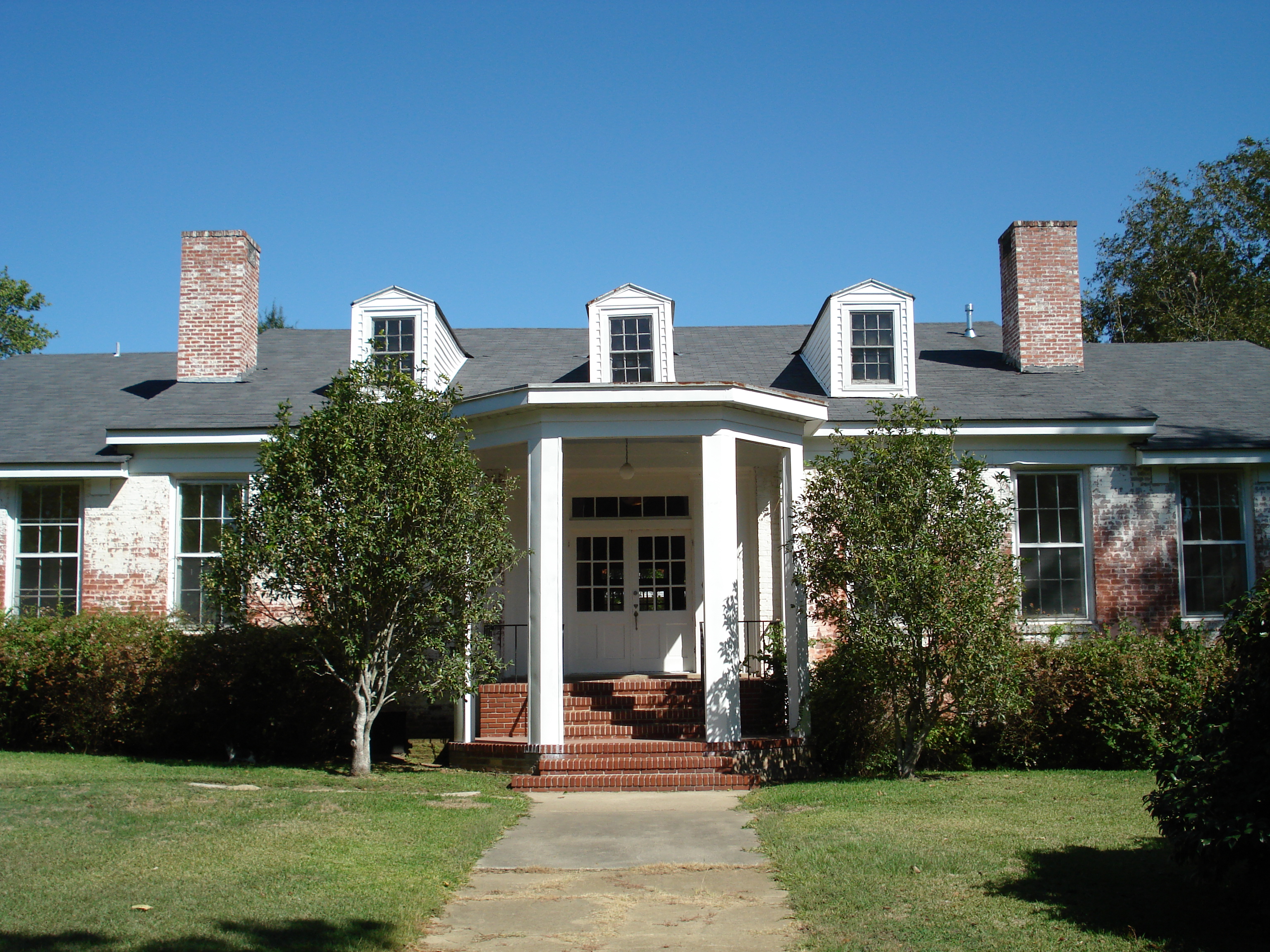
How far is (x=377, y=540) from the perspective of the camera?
34.2ft

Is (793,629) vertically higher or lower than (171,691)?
higher

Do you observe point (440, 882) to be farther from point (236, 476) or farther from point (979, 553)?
point (236, 476)

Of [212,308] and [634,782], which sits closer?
[634,782]

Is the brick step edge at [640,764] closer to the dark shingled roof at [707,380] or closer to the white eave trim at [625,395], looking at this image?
the white eave trim at [625,395]

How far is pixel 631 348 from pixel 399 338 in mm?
3630

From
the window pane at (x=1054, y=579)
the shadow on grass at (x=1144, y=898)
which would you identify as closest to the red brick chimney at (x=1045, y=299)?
the window pane at (x=1054, y=579)

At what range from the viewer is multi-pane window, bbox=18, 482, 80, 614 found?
14.0 m

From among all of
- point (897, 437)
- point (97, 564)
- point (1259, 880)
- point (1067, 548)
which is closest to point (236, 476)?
point (97, 564)

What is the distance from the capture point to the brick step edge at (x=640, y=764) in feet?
34.9

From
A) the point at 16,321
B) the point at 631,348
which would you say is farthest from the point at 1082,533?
the point at 16,321

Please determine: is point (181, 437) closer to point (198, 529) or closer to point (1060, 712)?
point (198, 529)

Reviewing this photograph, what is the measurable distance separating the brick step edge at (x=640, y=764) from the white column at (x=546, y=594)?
12.2 inches

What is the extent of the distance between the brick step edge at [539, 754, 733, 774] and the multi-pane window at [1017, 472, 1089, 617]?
18.1 feet

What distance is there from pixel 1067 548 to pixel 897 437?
179 inches
